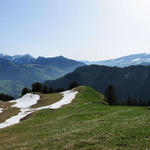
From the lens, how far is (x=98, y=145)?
16.5 meters

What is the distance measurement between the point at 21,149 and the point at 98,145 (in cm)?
939

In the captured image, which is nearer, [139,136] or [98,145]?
[98,145]

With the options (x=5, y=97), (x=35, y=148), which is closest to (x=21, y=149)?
(x=35, y=148)

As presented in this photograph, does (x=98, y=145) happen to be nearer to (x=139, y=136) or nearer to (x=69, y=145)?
(x=69, y=145)

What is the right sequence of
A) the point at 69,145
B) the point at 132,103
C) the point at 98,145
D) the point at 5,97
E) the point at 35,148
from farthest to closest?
the point at 5,97 < the point at 132,103 < the point at 35,148 < the point at 69,145 < the point at 98,145

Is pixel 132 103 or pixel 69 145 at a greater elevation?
pixel 69 145

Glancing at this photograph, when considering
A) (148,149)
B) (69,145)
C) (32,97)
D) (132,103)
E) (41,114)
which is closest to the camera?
(148,149)

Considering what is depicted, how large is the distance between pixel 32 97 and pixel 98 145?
83.1 m

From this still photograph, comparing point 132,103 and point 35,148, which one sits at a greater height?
point 35,148

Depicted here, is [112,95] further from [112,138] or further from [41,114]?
[112,138]

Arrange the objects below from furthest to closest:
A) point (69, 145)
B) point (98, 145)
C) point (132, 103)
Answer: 1. point (132, 103)
2. point (69, 145)
3. point (98, 145)

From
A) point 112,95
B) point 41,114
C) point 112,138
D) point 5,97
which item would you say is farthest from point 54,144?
point 5,97

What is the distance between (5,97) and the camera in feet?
517

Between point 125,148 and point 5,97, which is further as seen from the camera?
point 5,97
